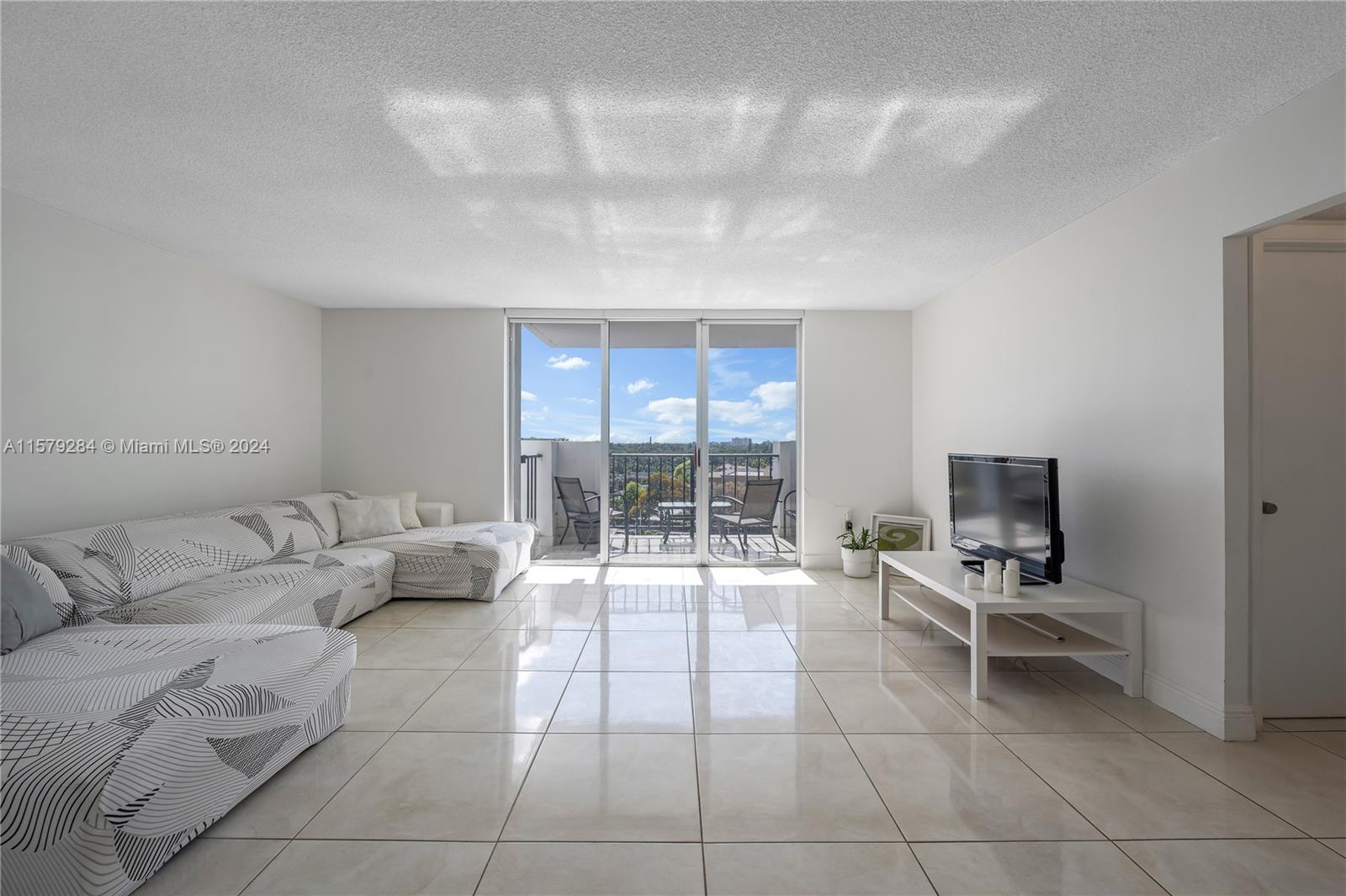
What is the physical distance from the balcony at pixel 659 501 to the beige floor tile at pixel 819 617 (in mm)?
1370

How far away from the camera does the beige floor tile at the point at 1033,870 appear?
4.80ft

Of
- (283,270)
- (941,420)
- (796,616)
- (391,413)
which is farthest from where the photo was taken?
(391,413)

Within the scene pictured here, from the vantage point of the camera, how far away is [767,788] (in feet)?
6.21

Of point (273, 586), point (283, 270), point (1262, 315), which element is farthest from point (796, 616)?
point (283, 270)

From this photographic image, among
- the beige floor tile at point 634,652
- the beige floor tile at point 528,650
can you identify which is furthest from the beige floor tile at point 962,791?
the beige floor tile at point 528,650

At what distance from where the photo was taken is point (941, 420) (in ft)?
15.3

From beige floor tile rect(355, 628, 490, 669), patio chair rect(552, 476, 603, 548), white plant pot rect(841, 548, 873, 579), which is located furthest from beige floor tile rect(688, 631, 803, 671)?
patio chair rect(552, 476, 603, 548)

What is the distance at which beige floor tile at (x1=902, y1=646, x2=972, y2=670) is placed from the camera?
9.72 feet

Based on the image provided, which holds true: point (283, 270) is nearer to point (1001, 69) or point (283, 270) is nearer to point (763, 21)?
point (763, 21)

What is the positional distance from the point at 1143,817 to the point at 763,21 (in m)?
2.55

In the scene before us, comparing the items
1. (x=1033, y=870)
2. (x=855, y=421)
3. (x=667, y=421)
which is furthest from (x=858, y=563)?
(x=1033, y=870)

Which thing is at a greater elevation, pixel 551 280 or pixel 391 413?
pixel 551 280

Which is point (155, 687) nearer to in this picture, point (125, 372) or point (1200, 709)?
point (125, 372)

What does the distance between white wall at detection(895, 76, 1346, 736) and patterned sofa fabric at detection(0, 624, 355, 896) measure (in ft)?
11.1
